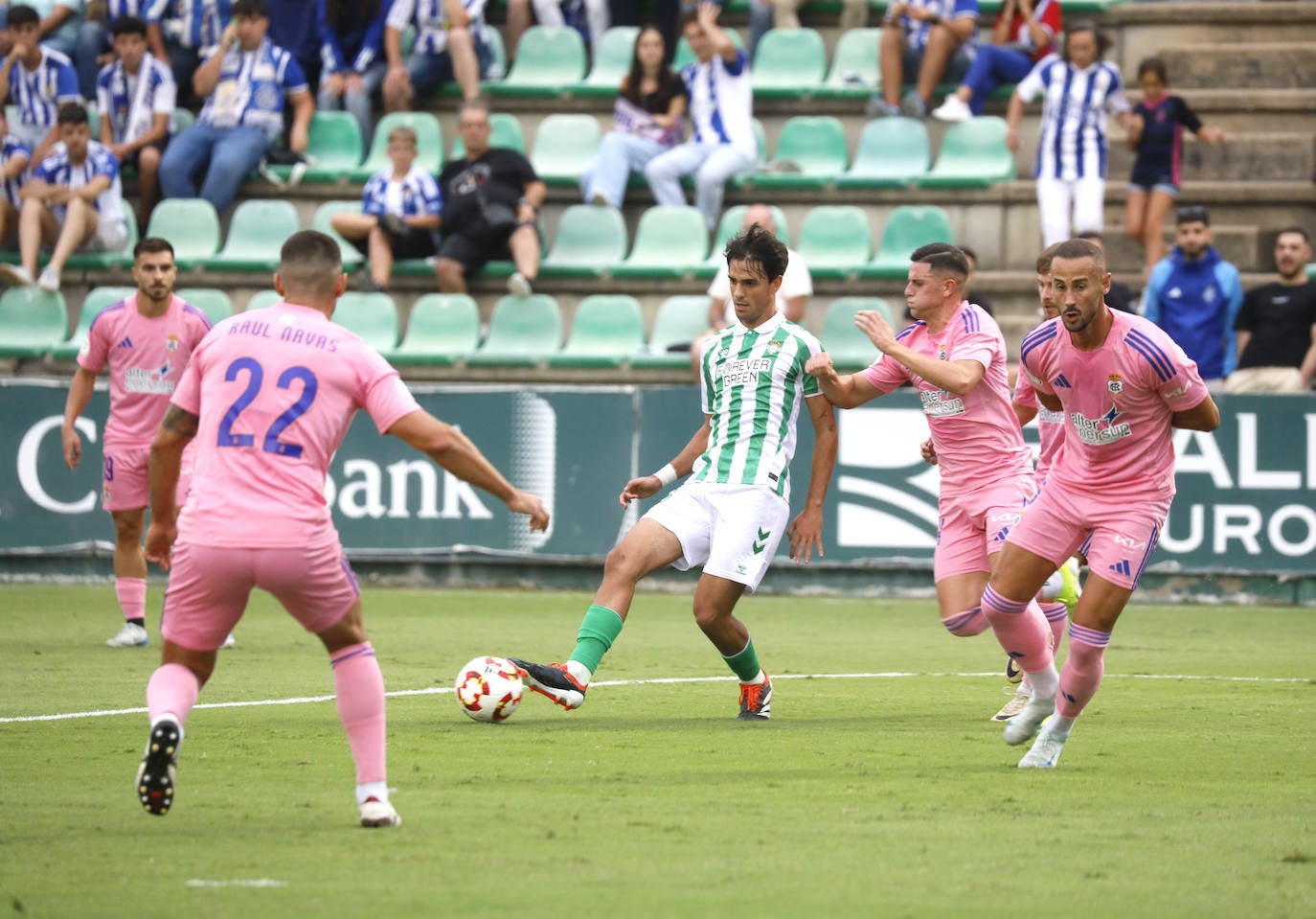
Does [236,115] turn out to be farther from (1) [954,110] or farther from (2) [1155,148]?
(2) [1155,148]

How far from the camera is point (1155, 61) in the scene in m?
18.3

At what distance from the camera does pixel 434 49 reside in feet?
68.4

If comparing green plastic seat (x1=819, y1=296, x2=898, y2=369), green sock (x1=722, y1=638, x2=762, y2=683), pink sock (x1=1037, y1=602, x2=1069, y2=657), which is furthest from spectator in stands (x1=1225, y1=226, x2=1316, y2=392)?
green sock (x1=722, y1=638, x2=762, y2=683)

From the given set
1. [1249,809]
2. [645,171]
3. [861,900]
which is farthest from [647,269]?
[861,900]

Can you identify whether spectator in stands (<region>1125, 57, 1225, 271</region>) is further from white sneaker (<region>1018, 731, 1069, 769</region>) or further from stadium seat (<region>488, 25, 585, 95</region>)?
white sneaker (<region>1018, 731, 1069, 769</region>)

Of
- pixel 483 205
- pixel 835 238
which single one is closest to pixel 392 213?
pixel 483 205

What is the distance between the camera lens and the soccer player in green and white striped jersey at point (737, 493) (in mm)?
8680

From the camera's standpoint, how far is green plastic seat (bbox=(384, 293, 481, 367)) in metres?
18.4

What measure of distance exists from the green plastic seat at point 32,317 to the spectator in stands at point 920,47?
28.8 feet

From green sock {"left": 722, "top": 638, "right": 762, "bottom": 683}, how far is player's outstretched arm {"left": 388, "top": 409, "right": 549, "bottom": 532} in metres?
3.07

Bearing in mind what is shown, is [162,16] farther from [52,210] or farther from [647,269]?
[647,269]

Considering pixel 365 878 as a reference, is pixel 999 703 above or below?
below

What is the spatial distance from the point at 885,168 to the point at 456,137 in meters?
4.88

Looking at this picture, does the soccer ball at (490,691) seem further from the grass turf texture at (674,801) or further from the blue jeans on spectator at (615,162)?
the blue jeans on spectator at (615,162)
